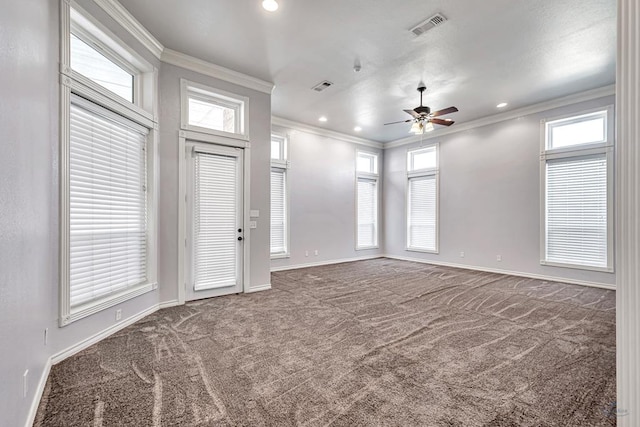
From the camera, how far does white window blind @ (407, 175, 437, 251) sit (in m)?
7.36

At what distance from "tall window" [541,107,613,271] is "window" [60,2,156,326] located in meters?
6.76

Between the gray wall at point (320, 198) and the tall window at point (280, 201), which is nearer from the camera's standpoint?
the tall window at point (280, 201)

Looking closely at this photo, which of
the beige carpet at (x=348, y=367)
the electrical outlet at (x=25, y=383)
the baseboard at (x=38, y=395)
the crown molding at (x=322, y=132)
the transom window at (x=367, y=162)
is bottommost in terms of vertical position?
the beige carpet at (x=348, y=367)

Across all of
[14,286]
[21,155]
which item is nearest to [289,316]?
[14,286]

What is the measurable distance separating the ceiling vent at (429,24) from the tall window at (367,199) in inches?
183

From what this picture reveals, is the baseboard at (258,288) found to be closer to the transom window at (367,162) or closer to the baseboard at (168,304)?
the baseboard at (168,304)

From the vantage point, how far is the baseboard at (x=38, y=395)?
1.73m

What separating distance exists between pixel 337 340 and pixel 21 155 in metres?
2.81

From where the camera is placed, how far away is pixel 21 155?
5.60 ft

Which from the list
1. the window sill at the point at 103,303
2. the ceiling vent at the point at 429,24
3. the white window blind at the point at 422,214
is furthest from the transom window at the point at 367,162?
the window sill at the point at 103,303

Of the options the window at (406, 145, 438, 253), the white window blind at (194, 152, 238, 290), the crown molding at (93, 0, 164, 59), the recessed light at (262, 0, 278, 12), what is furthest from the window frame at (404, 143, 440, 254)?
the crown molding at (93, 0, 164, 59)

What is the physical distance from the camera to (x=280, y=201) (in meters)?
6.54

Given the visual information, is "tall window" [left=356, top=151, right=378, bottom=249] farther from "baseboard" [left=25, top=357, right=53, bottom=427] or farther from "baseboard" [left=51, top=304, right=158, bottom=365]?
"baseboard" [left=25, top=357, right=53, bottom=427]

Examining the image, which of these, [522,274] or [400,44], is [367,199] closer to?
[522,274]
